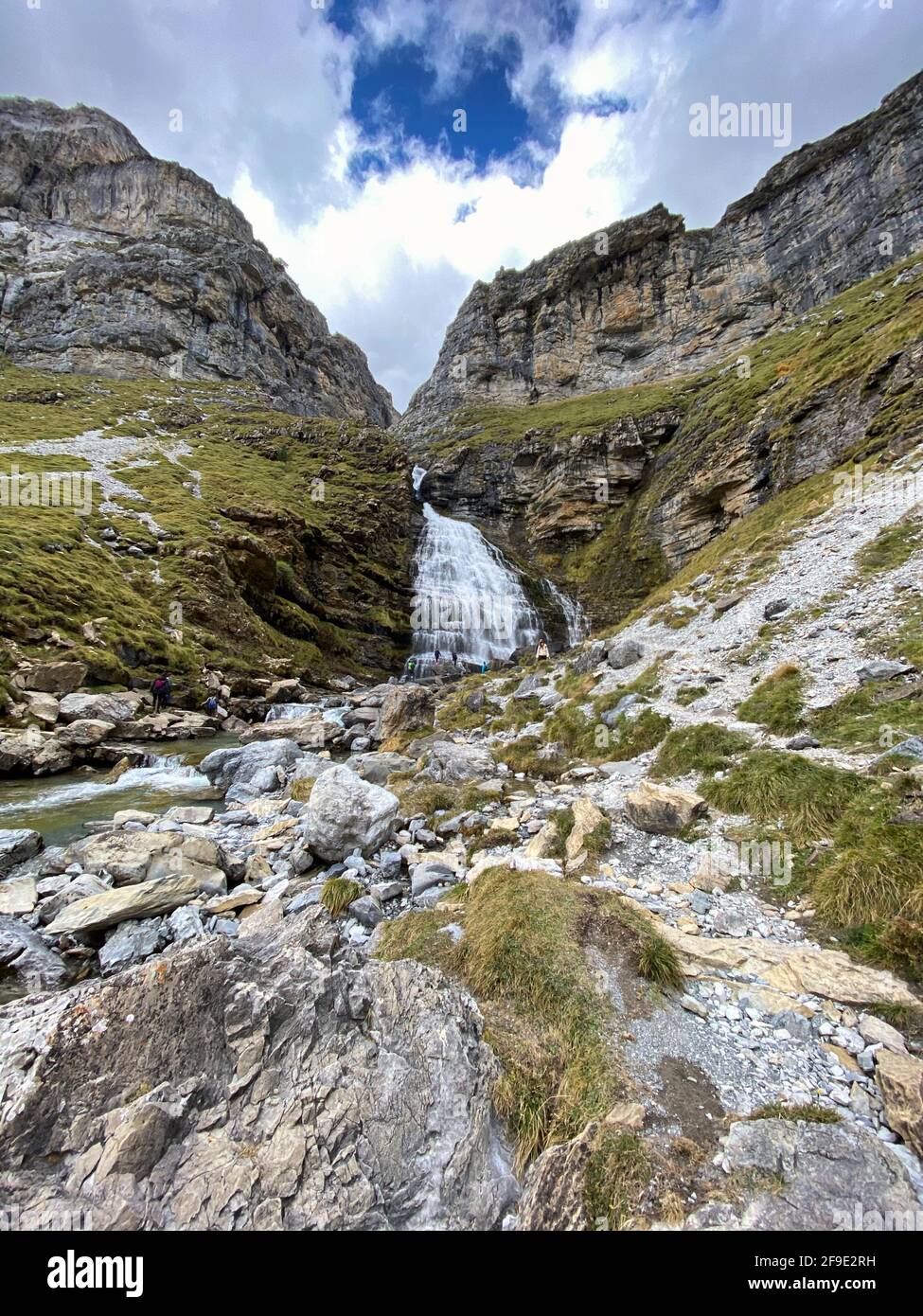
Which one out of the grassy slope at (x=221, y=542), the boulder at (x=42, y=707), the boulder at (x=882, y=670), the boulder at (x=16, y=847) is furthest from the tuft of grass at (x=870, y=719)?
the grassy slope at (x=221, y=542)

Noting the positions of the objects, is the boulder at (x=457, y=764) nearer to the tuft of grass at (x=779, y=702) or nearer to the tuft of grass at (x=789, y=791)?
the tuft of grass at (x=789, y=791)

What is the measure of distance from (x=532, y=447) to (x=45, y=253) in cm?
11547

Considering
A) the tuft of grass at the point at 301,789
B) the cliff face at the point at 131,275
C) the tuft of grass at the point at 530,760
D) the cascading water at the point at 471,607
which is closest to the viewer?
the tuft of grass at the point at 530,760

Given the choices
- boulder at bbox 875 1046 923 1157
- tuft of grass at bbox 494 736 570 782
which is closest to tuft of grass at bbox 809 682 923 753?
boulder at bbox 875 1046 923 1157

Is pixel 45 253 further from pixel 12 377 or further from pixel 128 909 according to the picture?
pixel 128 909

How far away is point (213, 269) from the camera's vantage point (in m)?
97.8

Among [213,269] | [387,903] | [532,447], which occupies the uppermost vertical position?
[213,269]

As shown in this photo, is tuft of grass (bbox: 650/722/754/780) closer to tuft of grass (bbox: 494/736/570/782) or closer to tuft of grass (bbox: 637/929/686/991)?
tuft of grass (bbox: 494/736/570/782)

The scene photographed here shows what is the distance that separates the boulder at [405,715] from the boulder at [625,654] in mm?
7568

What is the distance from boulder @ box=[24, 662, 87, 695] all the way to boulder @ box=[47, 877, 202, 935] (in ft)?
53.0

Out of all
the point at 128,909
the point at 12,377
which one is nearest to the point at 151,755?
the point at 128,909

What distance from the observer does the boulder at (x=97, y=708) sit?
1784 centimetres

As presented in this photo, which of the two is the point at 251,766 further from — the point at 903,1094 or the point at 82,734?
the point at 903,1094

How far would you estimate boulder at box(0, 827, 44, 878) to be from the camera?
837 centimetres
